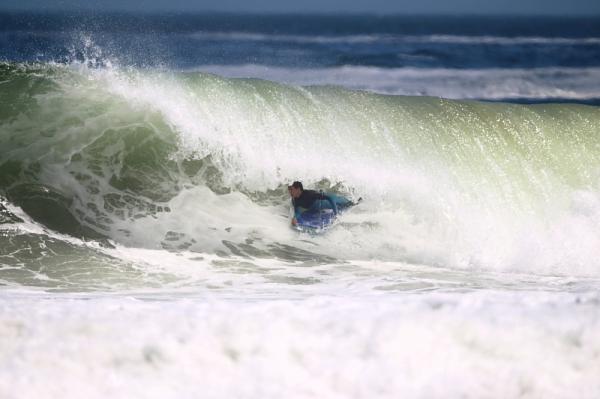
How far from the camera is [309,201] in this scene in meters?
7.35

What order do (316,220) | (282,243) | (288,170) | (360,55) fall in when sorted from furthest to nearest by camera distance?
(360,55)
(288,170)
(316,220)
(282,243)

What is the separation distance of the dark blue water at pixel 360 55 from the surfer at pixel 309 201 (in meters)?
5.43

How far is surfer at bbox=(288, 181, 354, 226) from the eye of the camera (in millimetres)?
7324

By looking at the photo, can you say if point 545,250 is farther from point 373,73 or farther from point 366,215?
point 373,73

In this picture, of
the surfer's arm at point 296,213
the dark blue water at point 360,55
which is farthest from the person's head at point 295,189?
the dark blue water at point 360,55

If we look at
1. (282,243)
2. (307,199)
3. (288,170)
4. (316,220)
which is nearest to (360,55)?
(288,170)

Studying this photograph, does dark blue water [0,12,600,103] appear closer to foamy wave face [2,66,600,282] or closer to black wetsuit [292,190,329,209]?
foamy wave face [2,66,600,282]

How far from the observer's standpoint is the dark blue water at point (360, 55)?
60.2ft

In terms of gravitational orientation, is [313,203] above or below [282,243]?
above

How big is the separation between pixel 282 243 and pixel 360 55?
18.7 meters

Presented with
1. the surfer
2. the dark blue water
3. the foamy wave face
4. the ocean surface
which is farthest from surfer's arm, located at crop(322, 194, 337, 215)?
the dark blue water

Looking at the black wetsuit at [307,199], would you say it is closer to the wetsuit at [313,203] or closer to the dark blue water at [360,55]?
the wetsuit at [313,203]

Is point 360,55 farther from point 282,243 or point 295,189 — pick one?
point 282,243

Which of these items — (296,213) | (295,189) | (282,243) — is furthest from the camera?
(295,189)
